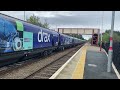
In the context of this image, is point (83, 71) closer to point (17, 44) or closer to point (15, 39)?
point (17, 44)

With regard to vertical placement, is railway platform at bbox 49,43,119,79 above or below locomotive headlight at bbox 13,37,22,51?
below

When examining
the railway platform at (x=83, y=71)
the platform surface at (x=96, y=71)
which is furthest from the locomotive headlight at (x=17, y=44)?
the platform surface at (x=96, y=71)

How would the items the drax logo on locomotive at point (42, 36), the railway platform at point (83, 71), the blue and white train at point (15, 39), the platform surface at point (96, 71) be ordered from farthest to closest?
1. the drax logo on locomotive at point (42, 36)
2. the blue and white train at point (15, 39)
3. the platform surface at point (96, 71)
4. the railway platform at point (83, 71)

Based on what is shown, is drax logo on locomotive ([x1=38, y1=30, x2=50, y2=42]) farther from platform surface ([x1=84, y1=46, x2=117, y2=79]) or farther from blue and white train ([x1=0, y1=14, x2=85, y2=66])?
platform surface ([x1=84, y1=46, x2=117, y2=79])

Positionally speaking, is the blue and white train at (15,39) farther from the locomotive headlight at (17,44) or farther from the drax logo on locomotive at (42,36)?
the drax logo on locomotive at (42,36)

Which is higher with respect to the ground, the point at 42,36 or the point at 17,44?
the point at 42,36

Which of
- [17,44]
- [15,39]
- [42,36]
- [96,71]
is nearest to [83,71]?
[96,71]

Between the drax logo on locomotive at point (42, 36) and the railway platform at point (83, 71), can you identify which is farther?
the drax logo on locomotive at point (42, 36)

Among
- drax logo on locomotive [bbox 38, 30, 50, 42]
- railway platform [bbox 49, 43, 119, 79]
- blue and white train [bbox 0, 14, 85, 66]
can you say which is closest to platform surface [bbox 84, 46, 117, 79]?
railway platform [bbox 49, 43, 119, 79]
